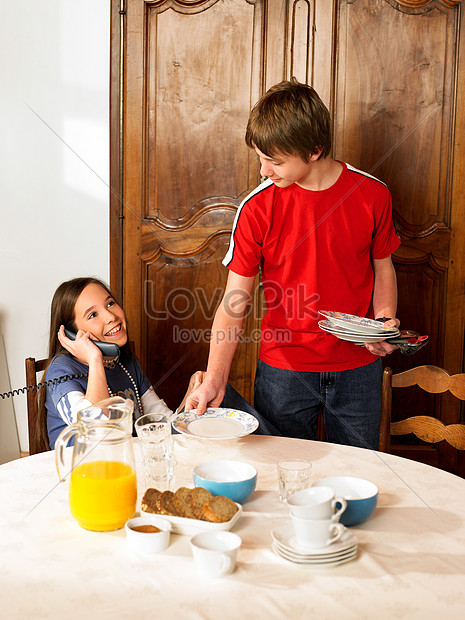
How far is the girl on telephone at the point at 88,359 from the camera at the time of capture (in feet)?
5.80

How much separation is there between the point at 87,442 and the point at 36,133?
1.91 m

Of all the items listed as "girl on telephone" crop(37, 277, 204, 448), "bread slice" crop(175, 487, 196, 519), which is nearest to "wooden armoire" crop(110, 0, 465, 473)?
"girl on telephone" crop(37, 277, 204, 448)

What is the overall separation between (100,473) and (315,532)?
1.15ft

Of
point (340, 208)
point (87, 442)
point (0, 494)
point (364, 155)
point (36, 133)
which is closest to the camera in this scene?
point (87, 442)

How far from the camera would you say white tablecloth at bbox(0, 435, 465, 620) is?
79cm

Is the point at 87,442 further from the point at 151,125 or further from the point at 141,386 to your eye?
the point at 151,125

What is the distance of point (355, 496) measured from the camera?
1.03 meters

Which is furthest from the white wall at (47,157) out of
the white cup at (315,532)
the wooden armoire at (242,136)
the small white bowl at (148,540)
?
the white cup at (315,532)

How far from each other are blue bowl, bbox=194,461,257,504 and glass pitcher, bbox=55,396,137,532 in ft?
0.44

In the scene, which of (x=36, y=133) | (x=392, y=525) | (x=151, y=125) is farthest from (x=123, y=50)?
(x=392, y=525)

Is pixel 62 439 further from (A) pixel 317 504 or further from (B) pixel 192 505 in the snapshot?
(A) pixel 317 504

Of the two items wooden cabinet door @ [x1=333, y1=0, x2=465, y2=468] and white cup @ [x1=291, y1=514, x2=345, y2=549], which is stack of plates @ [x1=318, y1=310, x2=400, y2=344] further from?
wooden cabinet door @ [x1=333, y1=0, x2=465, y2=468]

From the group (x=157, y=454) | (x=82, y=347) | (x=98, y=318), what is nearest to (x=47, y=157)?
(x=98, y=318)

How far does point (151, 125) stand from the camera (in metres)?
2.44
